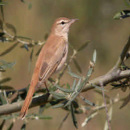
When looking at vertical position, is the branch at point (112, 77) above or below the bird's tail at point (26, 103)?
above

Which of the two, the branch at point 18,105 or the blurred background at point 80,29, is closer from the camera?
the branch at point 18,105

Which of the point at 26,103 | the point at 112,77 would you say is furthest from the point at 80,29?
the point at 112,77

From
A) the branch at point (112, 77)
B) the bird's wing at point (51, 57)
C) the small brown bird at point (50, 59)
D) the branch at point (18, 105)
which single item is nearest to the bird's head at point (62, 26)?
the small brown bird at point (50, 59)

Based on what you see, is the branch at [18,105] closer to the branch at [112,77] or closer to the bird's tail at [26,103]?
the bird's tail at [26,103]

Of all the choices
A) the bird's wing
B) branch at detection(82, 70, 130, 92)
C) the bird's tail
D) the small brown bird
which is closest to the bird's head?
the small brown bird

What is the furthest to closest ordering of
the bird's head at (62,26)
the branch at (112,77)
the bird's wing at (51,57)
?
1. the bird's head at (62,26)
2. the bird's wing at (51,57)
3. the branch at (112,77)

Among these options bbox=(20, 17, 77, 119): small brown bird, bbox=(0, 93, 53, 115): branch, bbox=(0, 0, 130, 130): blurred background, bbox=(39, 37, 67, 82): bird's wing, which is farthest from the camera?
bbox=(0, 0, 130, 130): blurred background

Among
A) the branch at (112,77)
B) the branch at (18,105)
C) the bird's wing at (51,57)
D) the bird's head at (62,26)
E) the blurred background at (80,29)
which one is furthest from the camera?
the blurred background at (80,29)

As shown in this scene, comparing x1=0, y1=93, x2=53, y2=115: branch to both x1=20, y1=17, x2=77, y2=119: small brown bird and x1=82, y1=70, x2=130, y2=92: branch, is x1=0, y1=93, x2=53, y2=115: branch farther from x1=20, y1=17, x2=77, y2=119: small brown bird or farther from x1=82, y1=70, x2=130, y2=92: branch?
x1=82, y1=70, x2=130, y2=92: branch

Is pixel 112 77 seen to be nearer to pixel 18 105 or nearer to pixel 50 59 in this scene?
pixel 18 105

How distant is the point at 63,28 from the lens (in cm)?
484

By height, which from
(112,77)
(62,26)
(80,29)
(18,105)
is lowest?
(80,29)

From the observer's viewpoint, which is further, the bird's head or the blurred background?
the blurred background

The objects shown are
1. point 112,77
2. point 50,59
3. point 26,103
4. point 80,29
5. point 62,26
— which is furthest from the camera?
point 80,29
